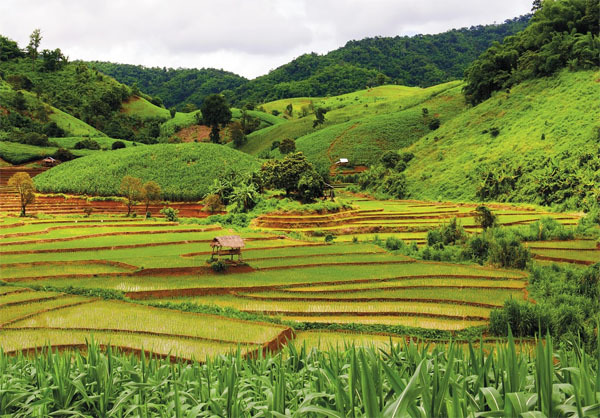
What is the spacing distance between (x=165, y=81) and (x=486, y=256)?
127 meters

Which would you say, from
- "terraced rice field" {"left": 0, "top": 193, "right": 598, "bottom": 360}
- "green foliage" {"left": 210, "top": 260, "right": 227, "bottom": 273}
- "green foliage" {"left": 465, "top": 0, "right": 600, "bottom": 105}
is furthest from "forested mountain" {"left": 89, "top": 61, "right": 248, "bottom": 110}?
"green foliage" {"left": 210, "top": 260, "right": 227, "bottom": 273}

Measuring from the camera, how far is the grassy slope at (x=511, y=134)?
1457 inches

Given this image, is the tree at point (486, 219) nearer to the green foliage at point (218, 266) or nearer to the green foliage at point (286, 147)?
the green foliage at point (218, 266)

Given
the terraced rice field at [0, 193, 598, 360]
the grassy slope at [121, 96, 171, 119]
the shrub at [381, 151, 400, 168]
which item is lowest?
the terraced rice field at [0, 193, 598, 360]

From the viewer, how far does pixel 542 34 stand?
5194 centimetres

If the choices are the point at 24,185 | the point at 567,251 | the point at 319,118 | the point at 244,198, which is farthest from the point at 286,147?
the point at 567,251

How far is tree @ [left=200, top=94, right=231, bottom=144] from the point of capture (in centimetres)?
6838

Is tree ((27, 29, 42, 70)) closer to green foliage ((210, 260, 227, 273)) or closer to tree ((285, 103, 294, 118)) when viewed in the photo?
tree ((285, 103, 294, 118))

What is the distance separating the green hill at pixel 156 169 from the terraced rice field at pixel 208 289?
14606 mm

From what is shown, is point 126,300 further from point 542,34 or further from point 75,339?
point 542,34

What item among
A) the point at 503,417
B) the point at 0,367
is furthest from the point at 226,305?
the point at 503,417

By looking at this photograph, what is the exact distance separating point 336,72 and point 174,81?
4471cm

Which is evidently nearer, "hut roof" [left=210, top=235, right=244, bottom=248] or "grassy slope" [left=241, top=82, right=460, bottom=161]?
"hut roof" [left=210, top=235, right=244, bottom=248]

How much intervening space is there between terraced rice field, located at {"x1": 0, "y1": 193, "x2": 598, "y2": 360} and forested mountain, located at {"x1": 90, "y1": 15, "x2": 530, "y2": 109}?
91436 millimetres
